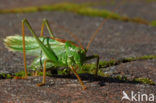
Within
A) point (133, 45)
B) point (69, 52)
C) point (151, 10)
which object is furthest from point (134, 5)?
point (69, 52)

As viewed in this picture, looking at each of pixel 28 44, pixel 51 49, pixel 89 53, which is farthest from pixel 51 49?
pixel 89 53

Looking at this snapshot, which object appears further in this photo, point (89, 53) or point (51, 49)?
point (89, 53)

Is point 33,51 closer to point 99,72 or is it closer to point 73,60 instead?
point 73,60

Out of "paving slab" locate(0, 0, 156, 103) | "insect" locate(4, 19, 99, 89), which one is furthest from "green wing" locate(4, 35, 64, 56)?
"paving slab" locate(0, 0, 156, 103)

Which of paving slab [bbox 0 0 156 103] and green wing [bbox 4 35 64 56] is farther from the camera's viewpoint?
green wing [bbox 4 35 64 56]

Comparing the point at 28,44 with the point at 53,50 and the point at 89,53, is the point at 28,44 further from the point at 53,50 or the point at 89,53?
the point at 89,53

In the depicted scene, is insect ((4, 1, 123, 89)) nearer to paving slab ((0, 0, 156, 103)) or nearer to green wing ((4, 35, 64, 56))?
green wing ((4, 35, 64, 56))

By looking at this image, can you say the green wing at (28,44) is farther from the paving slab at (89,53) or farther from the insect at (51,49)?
the paving slab at (89,53)
